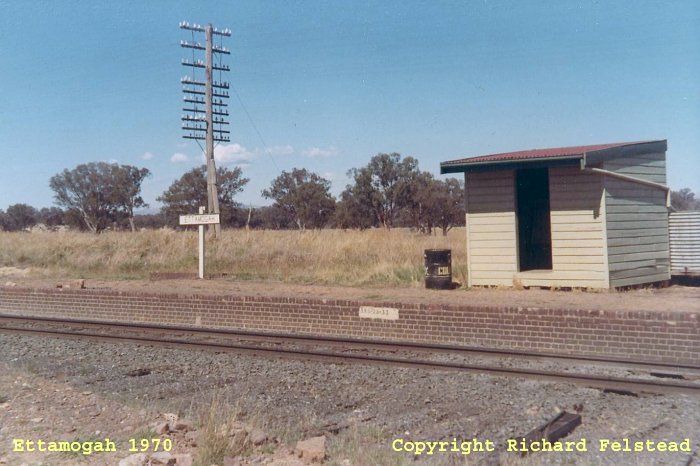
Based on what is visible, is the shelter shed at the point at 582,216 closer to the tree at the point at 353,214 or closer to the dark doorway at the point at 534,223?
the dark doorway at the point at 534,223

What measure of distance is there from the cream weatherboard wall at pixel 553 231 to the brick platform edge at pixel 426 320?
408cm

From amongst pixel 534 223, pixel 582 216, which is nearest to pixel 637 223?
pixel 582 216

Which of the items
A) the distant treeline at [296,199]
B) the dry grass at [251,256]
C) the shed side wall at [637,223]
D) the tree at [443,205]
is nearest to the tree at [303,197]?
the distant treeline at [296,199]

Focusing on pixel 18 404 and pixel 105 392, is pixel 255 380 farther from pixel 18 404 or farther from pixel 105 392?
pixel 18 404

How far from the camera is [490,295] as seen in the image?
13.5 m

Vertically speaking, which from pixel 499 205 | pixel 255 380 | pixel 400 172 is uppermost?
pixel 400 172

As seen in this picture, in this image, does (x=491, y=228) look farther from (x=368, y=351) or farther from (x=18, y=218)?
(x=18, y=218)

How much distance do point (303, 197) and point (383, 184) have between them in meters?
8.97

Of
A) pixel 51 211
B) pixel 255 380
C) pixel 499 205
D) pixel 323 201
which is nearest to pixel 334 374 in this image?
pixel 255 380

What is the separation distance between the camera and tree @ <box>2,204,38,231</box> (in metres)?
68.9

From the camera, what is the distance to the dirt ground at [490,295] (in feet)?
38.3

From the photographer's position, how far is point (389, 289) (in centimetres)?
1587

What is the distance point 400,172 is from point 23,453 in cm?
3949

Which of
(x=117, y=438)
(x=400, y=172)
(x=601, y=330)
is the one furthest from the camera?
(x=400, y=172)
